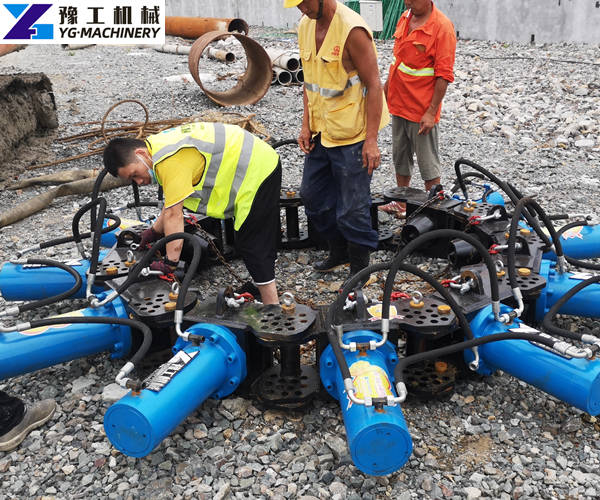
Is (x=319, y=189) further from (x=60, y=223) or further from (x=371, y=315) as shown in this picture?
(x=60, y=223)

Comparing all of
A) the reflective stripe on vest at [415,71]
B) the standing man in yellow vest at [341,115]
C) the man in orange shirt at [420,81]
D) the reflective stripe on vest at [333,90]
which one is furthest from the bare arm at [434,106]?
the reflective stripe on vest at [333,90]

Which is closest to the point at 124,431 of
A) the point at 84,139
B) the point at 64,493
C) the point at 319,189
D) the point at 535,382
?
the point at 64,493

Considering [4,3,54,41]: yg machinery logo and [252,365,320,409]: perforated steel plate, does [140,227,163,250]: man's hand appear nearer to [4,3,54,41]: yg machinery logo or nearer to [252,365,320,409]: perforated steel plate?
[252,365,320,409]: perforated steel plate

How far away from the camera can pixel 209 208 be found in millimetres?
3227

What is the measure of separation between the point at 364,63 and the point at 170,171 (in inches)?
46.5

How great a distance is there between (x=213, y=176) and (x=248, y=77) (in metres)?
6.23

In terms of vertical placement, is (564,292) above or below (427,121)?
below

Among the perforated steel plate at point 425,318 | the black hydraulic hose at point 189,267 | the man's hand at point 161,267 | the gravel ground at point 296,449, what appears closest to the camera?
the gravel ground at point 296,449

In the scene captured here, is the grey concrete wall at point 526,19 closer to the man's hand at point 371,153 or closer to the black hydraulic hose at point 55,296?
the man's hand at point 371,153

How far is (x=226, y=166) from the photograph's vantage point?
312 centimetres

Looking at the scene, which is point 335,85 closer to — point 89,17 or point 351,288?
point 351,288

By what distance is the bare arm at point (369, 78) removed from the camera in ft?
10.5

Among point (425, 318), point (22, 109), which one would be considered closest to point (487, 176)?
point (425, 318)

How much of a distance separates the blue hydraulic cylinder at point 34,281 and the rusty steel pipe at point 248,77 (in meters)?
5.38
